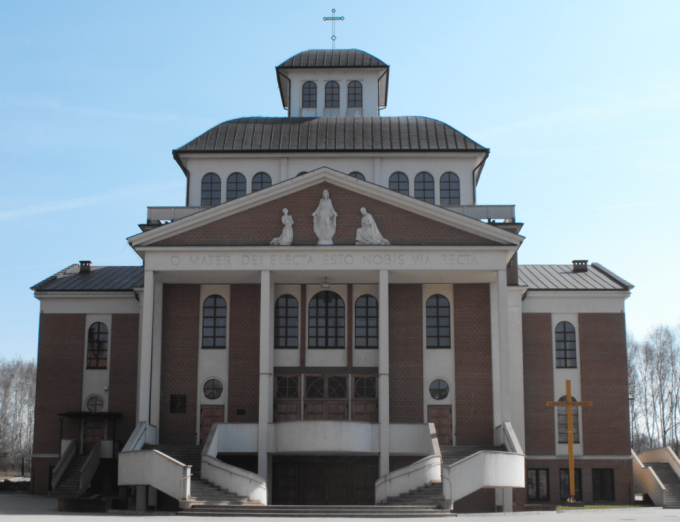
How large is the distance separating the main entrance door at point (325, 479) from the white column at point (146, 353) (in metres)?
5.81

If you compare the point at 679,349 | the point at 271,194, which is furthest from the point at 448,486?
the point at 679,349

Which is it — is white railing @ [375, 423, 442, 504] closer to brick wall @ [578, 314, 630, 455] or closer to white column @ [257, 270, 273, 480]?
white column @ [257, 270, 273, 480]

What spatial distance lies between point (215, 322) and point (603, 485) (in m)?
18.6

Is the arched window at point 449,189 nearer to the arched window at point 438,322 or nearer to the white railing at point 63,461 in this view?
the arched window at point 438,322

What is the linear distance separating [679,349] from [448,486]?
50.4m

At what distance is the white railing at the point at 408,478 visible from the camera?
28.2 m

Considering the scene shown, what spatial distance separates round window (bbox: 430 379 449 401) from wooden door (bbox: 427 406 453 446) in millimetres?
468

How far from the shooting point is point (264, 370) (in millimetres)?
32344

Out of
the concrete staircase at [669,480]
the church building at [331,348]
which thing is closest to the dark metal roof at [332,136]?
the church building at [331,348]

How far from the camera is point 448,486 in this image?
27.1m

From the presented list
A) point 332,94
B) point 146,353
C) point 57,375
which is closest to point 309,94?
point 332,94

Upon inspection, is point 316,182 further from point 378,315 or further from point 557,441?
point 557,441

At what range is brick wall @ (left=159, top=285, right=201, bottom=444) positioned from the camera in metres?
34.5

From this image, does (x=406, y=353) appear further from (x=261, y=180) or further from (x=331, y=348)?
(x=261, y=180)
